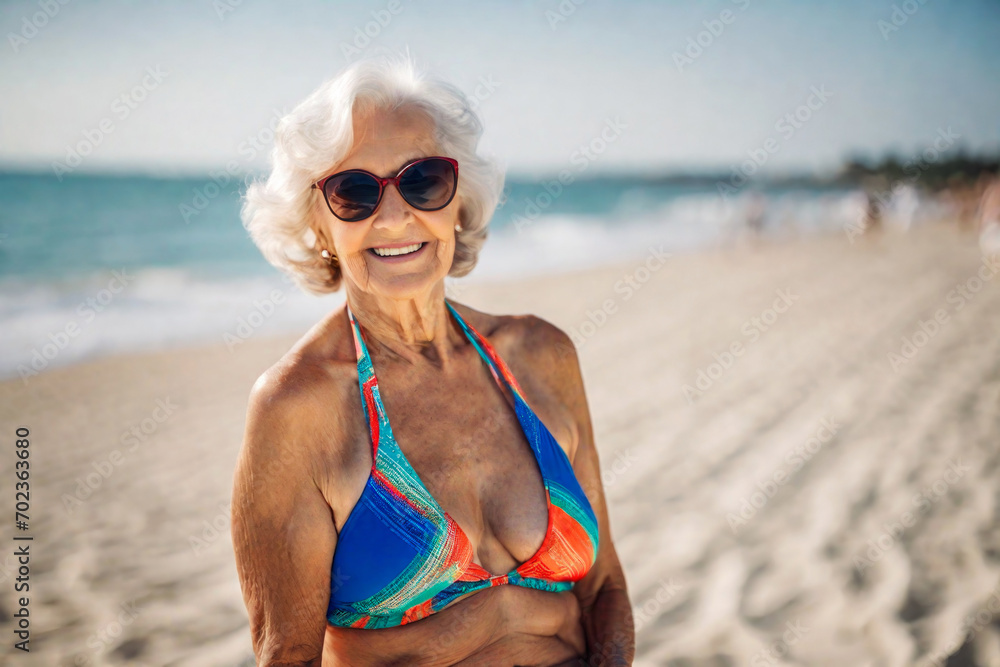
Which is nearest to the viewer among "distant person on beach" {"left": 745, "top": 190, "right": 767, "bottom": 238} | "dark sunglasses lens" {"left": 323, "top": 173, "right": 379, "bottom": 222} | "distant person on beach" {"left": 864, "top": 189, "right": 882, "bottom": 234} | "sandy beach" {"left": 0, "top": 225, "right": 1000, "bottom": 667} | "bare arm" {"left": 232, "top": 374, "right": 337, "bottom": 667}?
"bare arm" {"left": 232, "top": 374, "right": 337, "bottom": 667}

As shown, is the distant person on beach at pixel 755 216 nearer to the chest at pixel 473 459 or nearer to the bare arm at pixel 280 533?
the chest at pixel 473 459

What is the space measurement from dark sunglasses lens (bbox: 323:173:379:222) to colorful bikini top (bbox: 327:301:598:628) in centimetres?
30

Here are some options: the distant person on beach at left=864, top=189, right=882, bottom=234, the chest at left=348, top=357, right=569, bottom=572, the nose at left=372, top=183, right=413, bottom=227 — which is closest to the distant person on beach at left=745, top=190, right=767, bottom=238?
the distant person on beach at left=864, top=189, right=882, bottom=234

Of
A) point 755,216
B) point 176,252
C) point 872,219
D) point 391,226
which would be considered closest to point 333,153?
point 391,226

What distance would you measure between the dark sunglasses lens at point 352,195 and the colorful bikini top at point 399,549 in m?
0.30

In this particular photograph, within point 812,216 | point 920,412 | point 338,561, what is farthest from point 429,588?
point 812,216

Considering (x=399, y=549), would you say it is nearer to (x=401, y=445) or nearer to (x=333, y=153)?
(x=401, y=445)

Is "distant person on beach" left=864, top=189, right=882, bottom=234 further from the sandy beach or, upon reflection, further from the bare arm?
the bare arm

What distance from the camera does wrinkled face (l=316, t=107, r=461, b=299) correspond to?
168 centimetres

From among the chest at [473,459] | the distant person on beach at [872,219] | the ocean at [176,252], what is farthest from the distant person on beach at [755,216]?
the chest at [473,459]

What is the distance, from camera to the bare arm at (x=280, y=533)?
145 cm

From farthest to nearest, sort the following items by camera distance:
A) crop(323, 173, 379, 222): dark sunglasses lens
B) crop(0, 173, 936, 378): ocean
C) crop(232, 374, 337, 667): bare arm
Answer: crop(0, 173, 936, 378): ocean
crop(323, 173, 379, 222): dark sunglasses lens
crop(232, 374, 337, 667): bare arm

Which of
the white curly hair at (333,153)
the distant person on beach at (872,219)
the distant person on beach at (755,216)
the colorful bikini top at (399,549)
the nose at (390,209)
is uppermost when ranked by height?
the distant person on beach at (755,216)

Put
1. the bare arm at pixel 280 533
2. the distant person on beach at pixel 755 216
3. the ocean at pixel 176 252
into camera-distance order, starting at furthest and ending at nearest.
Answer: the distant person on beach at pixel 755 216, the ocean at pixel 176 252, the bare arm at pixel 280 533
